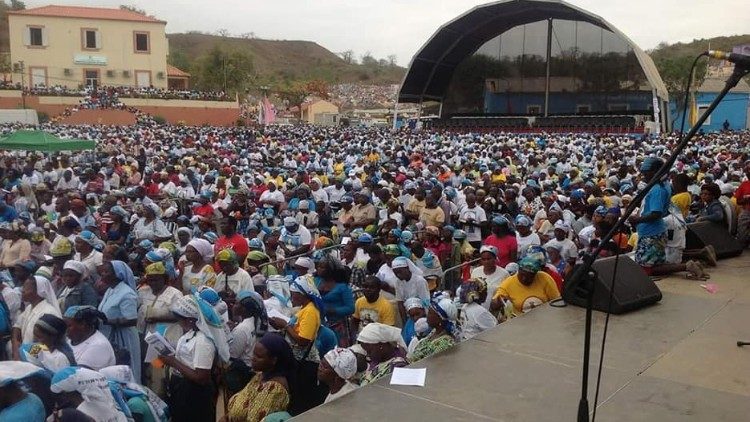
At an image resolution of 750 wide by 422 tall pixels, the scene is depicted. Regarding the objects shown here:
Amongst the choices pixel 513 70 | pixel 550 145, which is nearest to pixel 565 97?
pixel 513 70

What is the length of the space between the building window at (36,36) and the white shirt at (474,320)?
189 ft

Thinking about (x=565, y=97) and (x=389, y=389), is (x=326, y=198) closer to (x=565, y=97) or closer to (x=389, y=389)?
(x=389, y=389)

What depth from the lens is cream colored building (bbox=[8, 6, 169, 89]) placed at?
5425 centimetres

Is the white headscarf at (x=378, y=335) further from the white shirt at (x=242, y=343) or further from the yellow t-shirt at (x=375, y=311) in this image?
the yellow t-shirt at (x=375, y=311)

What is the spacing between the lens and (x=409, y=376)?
375 centimetres

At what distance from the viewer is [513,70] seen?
1785 inches

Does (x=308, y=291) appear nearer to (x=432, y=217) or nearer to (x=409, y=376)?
(x=409, y=376)

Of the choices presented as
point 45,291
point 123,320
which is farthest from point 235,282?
point 45,291

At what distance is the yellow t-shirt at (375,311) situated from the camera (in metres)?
5.62

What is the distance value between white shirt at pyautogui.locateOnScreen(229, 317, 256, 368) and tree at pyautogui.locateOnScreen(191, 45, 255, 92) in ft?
198

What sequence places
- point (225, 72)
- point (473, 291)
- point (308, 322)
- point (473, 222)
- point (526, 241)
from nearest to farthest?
point (308, 322), point (473, 291), point (526, 241), point (473, 222), point (225, 72)

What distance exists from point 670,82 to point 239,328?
193 feet

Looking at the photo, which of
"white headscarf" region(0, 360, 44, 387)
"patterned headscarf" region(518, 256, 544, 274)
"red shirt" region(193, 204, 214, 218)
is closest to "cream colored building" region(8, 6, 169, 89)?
"red shirt" region(193, 204, 214, 218)

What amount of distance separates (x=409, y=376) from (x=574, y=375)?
0.91m
